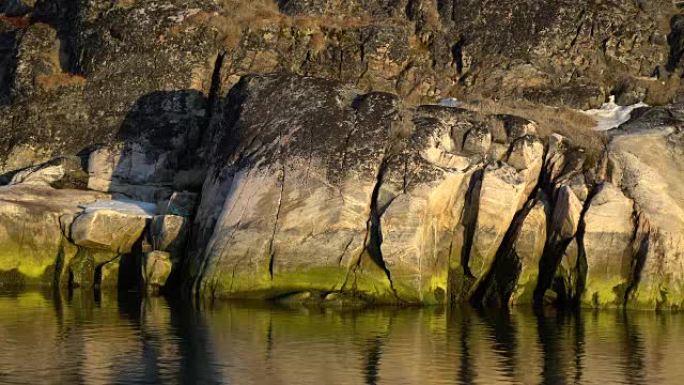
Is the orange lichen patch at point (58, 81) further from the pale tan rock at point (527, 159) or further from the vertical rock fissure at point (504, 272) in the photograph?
the vertical rock fissure at point (504, 272)

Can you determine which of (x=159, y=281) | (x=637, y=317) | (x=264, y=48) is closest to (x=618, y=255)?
(x=637, y=317)

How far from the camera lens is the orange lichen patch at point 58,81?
175 ft

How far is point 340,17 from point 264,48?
480cm

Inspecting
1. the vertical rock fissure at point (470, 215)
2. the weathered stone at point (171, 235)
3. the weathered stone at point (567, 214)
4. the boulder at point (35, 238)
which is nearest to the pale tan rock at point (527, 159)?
the vertical rock fissure at point (470, 215)

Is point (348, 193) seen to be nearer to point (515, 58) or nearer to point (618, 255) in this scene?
point (618, 255)

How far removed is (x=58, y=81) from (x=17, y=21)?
9024 millimetres

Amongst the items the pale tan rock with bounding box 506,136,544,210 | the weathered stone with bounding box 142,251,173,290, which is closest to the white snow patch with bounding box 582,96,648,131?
the pale tan rock with bounding box 506,136,544,210

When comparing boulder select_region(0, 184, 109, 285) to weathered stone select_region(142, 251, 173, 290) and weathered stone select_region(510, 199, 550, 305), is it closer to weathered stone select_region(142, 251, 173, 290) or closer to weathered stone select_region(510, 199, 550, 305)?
weathered stone select_region(142, 251, 173, 290)

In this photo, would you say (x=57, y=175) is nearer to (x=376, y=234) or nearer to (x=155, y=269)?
(x=155, y=269)

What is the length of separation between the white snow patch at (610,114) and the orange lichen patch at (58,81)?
74.3 ft

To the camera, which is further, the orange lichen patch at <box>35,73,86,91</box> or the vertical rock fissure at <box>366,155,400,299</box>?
the orange lichen patch at <box>35,73,86,91</box>

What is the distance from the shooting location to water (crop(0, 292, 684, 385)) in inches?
902

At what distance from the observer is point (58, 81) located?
53.6 metres

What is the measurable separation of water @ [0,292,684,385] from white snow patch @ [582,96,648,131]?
9970 mm
